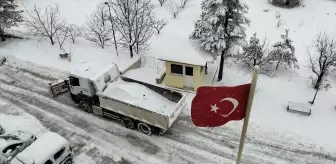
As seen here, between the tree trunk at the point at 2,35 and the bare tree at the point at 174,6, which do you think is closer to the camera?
the tree trunk at the point at 2,35

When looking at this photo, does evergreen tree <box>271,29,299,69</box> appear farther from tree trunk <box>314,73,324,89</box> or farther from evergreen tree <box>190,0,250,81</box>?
evergreen tree <box>190,0,250,81</box>

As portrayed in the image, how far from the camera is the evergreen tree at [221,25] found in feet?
60.8

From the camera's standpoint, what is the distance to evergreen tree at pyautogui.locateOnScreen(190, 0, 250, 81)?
18547mm

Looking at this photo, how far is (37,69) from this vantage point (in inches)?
915

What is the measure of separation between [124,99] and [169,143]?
11.1ft

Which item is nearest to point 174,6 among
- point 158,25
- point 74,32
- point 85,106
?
point 158,25

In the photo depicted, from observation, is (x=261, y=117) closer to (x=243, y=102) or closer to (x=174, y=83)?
(x=174, y=83)

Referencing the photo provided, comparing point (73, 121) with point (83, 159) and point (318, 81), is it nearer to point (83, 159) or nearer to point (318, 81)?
point (83, 159)

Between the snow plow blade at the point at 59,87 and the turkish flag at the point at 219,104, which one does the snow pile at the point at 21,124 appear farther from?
the turkish flag at the point at 219,104

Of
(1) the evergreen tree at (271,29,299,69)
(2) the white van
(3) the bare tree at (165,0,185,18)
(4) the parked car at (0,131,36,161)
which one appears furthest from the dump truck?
(3) the bare tree at (165,0,185,18)

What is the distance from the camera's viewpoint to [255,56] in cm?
2080

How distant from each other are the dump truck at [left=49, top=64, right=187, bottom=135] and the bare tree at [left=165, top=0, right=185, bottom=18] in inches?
495

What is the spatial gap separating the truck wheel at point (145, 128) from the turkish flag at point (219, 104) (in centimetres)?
847

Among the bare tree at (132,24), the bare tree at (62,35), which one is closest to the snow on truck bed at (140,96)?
the bare tree at (132,24)
